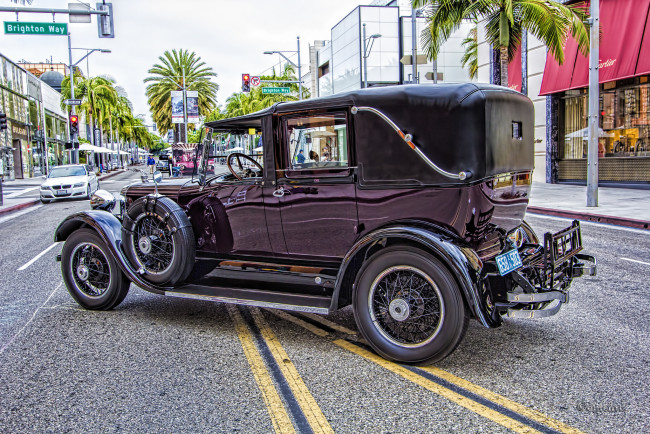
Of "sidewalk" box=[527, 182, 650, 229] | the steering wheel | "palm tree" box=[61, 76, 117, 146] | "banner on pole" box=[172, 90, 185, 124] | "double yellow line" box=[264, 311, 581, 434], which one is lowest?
"double yellow line" box=[264, 311, 581, 434]

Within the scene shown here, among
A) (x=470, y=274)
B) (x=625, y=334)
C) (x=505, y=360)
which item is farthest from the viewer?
(x=625, y=334)

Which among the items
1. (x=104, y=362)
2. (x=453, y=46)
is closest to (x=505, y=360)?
(x=104, y=362)

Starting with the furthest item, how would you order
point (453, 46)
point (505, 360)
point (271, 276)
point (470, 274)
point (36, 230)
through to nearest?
point (453, 46) < point (36, 230) < point (271, 276) < point (505, 360) < point (470, 274)

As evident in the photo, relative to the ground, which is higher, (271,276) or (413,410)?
(271,276)

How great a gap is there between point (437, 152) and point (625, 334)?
2.38 meters

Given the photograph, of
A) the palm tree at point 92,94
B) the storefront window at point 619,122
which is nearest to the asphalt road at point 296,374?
the storefront window at point 619,122

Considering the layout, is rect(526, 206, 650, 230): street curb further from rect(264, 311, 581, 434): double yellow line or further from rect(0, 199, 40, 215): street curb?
rect(0, 199, 40, 215): street curb

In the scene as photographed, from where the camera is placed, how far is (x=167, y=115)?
6019cm

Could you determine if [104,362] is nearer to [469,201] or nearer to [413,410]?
[413,410]

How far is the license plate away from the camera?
4.17m

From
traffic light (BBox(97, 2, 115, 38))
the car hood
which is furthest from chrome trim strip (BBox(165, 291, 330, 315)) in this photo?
the car hood

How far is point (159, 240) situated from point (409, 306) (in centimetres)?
272

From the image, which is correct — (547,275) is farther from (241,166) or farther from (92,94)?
(92,94)

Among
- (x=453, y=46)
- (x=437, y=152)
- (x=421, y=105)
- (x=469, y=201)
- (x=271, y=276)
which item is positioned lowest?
(x=271, y=276)
